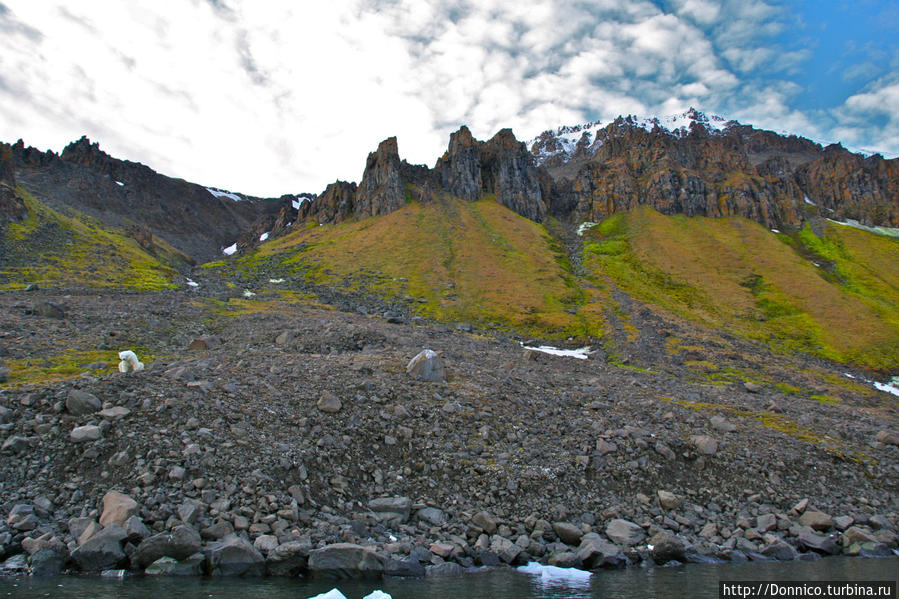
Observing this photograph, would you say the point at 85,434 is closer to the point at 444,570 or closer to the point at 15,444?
the point at 15,444

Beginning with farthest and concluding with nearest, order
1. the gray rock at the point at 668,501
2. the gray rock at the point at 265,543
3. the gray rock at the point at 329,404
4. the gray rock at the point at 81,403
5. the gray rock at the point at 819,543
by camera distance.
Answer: the gray rock at the point at 329,404, the gray rock at the point at 668,501, the gray rock at the point at 819,543, the gray rock at the point at 81,403, the gray rock at the point at 265,543

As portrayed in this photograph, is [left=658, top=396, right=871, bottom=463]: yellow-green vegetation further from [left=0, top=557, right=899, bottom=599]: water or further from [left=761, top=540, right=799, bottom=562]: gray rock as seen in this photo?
[left=0, top=557, right=899, bottom=599]: water

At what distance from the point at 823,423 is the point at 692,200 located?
493 feet

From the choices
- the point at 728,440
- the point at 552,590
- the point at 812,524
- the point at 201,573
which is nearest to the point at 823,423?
the point at 728,440

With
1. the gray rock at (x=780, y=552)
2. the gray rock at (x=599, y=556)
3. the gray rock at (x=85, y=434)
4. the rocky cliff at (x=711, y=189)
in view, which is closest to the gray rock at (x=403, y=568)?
the gray rock at (x=599, y=556)

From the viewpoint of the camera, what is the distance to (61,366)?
25.3 m

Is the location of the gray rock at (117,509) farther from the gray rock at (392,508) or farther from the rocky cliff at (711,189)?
the rocky cliff at (711,189)

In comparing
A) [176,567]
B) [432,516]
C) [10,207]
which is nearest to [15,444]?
[176,567]

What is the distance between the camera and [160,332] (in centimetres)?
3828

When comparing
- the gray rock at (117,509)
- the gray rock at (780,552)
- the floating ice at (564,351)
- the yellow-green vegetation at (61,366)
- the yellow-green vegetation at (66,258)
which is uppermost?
the yellow-green vegetation at (66,258)

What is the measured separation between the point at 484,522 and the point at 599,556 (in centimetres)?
390

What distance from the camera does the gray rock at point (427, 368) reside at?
26875 mm

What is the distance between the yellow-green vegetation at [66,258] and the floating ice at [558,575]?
71818mm

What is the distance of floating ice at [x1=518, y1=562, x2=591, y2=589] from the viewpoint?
1339 centimetres
